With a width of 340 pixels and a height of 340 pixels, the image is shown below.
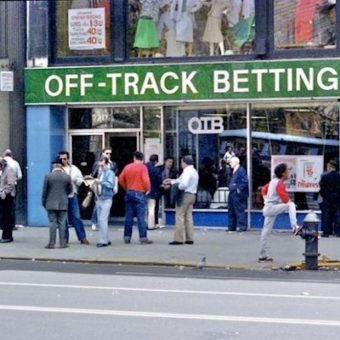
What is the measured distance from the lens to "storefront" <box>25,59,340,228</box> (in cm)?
2069

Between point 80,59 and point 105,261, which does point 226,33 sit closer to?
point 80,59

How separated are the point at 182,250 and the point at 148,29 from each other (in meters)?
6.41

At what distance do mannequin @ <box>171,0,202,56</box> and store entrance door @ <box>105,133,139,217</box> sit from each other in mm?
2577

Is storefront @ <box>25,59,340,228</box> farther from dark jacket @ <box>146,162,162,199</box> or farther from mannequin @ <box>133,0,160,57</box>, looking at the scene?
dark jacket @ <box>146,162,162,199</box>

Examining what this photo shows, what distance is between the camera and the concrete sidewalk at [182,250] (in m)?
16.5

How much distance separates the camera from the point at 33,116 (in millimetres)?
22422

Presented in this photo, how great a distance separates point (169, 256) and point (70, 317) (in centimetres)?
677

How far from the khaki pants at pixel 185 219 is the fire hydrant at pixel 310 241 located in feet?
11.3

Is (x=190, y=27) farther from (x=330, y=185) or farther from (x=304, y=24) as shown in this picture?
(x=330, y=185)

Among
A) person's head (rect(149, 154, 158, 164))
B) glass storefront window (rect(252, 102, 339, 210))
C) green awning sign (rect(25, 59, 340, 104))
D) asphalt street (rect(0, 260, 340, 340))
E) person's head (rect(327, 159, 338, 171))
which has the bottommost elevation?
asphalt street (rect(0, 260, 340, 340))

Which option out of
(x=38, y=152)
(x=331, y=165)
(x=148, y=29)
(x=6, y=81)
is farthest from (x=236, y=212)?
(x=6, y=81)

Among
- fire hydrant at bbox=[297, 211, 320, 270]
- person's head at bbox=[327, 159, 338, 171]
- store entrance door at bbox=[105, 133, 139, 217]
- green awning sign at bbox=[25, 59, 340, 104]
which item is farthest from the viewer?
store entrance door at bbox=[105, 133, 139, 217]

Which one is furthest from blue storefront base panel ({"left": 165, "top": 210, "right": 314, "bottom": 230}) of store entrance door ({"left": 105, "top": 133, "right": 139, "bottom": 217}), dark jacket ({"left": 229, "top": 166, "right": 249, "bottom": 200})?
store entrance door ({"left": 105, "top": 133, "right": 139, "bottom": 217})

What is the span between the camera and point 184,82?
70.0 feet
